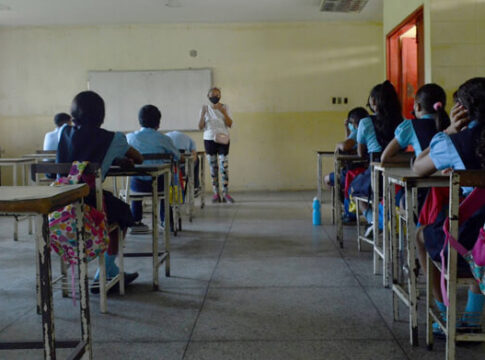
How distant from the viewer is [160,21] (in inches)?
313

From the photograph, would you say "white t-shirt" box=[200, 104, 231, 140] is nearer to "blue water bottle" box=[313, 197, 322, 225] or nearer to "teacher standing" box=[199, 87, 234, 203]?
"teacher standing" box=[199, 87, 234, 203]

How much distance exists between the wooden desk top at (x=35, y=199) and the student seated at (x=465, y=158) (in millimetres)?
1226

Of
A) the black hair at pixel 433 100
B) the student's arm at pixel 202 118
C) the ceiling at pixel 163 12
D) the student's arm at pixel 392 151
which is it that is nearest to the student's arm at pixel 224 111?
the student's arm at pixel 202 118

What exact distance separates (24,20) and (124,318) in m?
6.77

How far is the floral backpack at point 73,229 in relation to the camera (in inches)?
84.0

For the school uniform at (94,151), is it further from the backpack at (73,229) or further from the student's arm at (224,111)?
the student's arm at (224,111)

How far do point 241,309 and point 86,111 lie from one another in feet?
4.20

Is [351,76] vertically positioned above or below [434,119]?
above

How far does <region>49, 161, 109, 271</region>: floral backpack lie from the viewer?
213 centimetres

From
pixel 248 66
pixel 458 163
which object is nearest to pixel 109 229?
pixel 458 163

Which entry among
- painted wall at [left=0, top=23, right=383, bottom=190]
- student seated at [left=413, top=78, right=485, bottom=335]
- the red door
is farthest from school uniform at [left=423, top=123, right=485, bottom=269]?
→ painted wall at [left=0, top=23, right=383, bottom=190]

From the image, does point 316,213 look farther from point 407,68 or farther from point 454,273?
point 454,273

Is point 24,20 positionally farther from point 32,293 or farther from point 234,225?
point 32,293

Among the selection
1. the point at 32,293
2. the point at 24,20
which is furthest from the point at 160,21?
the point at 32,293
